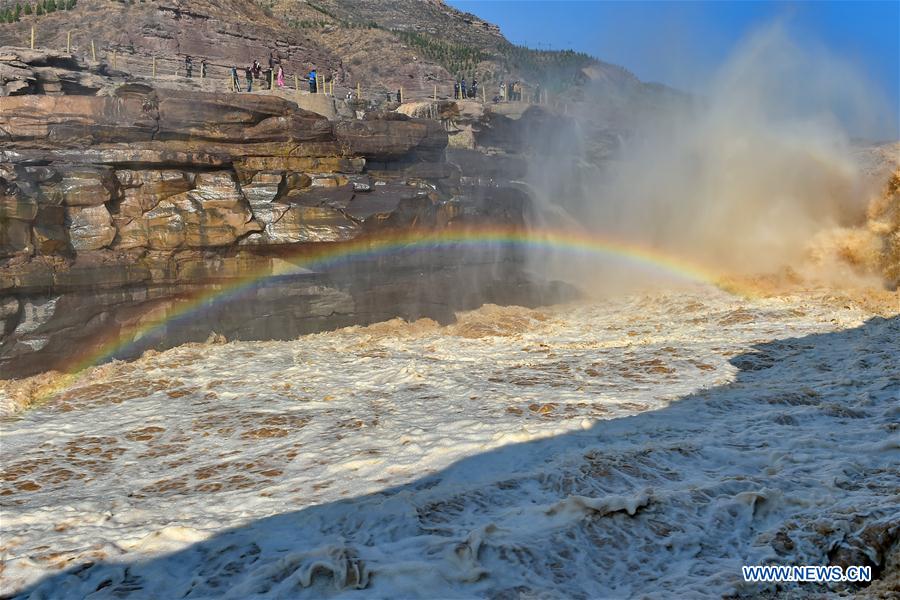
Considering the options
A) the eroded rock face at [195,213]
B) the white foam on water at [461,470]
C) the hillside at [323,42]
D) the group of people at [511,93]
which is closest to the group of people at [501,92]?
the group of people at [511,93]

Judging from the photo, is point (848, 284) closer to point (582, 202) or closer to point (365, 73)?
point (582, 202)

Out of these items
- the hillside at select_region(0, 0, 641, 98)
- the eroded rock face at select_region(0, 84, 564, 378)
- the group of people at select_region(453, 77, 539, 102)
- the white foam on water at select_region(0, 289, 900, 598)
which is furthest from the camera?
the hillside at select_region(0, 0, 641, 98)

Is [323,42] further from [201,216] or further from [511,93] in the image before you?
[201,216]

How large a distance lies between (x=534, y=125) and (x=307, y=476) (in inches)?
890

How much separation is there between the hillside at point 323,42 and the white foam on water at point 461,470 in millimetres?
25877

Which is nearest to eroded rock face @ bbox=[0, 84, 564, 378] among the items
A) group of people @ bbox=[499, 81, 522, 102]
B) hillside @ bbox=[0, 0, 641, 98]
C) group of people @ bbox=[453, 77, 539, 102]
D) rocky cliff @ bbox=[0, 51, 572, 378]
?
rocky cliff @ bbox=[0, 51, 572, 378]

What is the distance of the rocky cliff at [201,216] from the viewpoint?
13.1 m

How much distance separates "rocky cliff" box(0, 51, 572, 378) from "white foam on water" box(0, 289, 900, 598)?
1.66 m

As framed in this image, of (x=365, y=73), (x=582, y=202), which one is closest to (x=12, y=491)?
(x=582, y=202)

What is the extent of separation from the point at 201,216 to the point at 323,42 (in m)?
57.5

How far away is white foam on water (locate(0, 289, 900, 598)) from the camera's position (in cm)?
443

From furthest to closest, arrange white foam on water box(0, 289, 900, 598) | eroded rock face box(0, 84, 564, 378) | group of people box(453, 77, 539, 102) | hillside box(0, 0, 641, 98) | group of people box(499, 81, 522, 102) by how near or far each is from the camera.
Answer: group of people box(499, 81, 522, 102) < hillside box(0, 0, 641, 98) < group of people box(453, 77, 539, 102) < eroded rock face box(0, 84, 564, 378) < white foam on water box(0, 289, 900, 598)

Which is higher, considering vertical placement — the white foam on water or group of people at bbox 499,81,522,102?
group of people at bbox 499,81,522,102

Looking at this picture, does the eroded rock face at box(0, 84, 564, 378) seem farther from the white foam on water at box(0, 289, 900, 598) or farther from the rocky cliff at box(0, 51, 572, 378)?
the white foam on water at box(0, 289, 900, 598)
